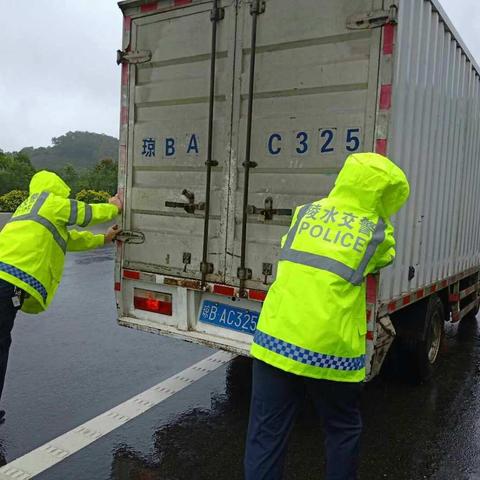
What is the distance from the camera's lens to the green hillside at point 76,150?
75812 millimetres

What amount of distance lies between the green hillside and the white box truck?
71414mm

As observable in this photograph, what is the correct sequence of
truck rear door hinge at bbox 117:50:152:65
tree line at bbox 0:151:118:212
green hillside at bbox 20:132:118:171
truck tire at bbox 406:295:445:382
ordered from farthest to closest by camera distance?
green hillside at bbox 20:132:118:171 < tree line at bbox 0:151:118:212 < truck tire at bbox 406:295:445:382 < truck rear door hinge at bbox 117:50:152:65

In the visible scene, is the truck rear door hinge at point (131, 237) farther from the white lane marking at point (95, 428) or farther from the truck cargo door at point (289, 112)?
the white lane marking at point (95, 428)

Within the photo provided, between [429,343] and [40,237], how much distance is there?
3570 mm

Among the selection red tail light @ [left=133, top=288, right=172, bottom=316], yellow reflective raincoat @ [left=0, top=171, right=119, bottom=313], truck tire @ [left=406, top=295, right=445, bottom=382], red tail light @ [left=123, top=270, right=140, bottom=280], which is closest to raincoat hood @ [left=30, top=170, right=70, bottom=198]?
yellow reflective raincoat @ [left=0, top=171, right=119, bottom=313]

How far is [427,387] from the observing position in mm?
Answer: 5141

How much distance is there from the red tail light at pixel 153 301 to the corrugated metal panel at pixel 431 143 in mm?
1749

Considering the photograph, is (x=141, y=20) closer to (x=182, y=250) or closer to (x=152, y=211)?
(x=152, y=211)

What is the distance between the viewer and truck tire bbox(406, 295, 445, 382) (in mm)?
4949

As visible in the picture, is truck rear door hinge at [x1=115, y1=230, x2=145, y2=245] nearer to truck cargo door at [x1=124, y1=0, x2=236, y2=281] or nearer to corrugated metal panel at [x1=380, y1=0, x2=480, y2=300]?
truck cargo door at [x1=124, y1=0, x2=236, y2=281]

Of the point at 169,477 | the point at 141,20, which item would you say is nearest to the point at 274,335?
the point at 169,477

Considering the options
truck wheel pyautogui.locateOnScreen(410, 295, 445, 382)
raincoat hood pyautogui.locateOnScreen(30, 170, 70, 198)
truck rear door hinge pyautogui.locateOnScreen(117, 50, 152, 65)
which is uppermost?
truck rear door hinge pyautogui.locateOnScreen(117, 50, 152, 65)

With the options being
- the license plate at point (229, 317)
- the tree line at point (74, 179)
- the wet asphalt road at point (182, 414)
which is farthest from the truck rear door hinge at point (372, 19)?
the tree line at point (74, 179)

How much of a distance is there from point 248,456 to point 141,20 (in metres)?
3.52
